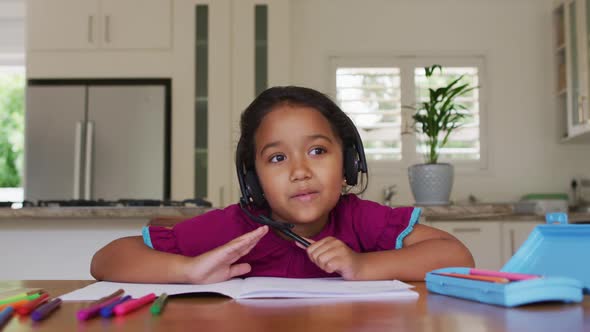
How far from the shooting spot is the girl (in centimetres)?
100

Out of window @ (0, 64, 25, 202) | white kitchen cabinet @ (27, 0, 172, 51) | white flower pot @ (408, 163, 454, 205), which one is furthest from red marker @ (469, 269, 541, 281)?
window @ (0, 64, 25, 202)

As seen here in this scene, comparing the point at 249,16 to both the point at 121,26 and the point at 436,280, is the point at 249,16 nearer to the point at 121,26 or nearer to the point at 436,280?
the point at 121,26

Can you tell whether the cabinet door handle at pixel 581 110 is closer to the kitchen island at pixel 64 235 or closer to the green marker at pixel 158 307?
the kitchen island at pixel 64 235

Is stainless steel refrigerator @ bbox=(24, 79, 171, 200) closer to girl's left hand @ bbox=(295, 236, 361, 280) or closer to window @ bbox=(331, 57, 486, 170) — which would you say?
window @ bbox=(331, 57, 486, 170)

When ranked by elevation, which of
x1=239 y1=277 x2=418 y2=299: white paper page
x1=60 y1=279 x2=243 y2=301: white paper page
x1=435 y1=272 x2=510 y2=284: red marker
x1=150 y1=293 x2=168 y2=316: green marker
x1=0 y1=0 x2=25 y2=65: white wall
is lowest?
x1=60 y1=279 x2=243 y2=301: white paper page

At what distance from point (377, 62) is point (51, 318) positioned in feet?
12.6

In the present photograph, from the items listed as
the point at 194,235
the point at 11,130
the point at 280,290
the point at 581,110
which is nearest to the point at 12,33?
the point at 11,130

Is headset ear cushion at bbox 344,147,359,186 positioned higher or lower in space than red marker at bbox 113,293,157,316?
higher

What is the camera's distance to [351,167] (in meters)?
1.17

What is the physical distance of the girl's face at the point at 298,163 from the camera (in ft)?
3.50

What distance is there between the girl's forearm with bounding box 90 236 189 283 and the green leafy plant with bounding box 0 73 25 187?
6411 mm

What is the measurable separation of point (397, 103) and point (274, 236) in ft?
10.3

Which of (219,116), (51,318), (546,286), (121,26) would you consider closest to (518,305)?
(546,286)

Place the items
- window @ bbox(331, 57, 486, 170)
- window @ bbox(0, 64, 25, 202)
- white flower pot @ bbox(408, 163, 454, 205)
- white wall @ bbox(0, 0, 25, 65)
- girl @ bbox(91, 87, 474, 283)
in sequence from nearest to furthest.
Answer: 1. girl @ bbox(91, 87, 474, 283)
2. white flower pot @ bbox(408, 163, 454, 205)
3. window @ bbox(331, 57, 486, 170)
4. white wall @ bbox(0, 0, 25, 65)
5. window @ bbox(0, 64, 25, 202)
